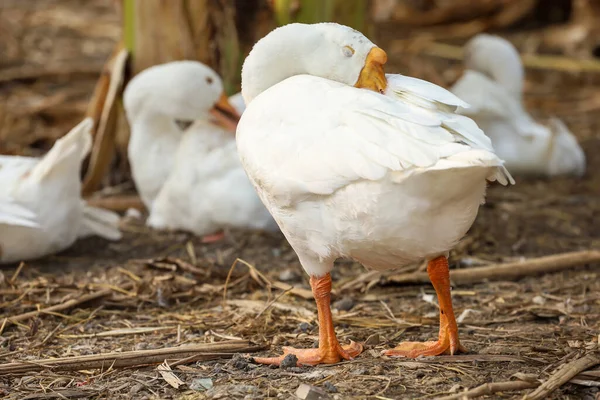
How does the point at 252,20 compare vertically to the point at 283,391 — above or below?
above

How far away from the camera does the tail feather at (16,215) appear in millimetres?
4754

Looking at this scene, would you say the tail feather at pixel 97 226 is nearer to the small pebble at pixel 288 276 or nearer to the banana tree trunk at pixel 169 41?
the banana tree trunk at pixel 169 41

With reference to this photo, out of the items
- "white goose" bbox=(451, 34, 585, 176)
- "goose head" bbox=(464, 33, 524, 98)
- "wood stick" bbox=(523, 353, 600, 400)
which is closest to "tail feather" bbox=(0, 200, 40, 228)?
"wood stick" bbox=(523, 353, 600, 400)

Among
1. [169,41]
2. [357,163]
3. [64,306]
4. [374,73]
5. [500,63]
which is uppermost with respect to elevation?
[374,73]

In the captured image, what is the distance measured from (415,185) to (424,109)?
0.41 m

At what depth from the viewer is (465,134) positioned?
284cm

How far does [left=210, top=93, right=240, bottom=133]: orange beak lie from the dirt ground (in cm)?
79

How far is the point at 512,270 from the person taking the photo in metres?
4.37

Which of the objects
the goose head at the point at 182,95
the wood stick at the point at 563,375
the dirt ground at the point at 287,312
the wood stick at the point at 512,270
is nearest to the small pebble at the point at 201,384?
the dirt ground at the point at 287,312

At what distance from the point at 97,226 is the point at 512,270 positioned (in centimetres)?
260

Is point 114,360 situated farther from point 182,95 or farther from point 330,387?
point 182,95

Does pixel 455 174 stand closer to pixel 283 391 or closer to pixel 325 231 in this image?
pixel 325 231

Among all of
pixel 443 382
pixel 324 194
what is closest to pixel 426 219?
pixel 324 194

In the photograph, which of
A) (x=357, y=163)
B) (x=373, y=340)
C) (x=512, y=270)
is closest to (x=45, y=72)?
(x=512, y=270)
